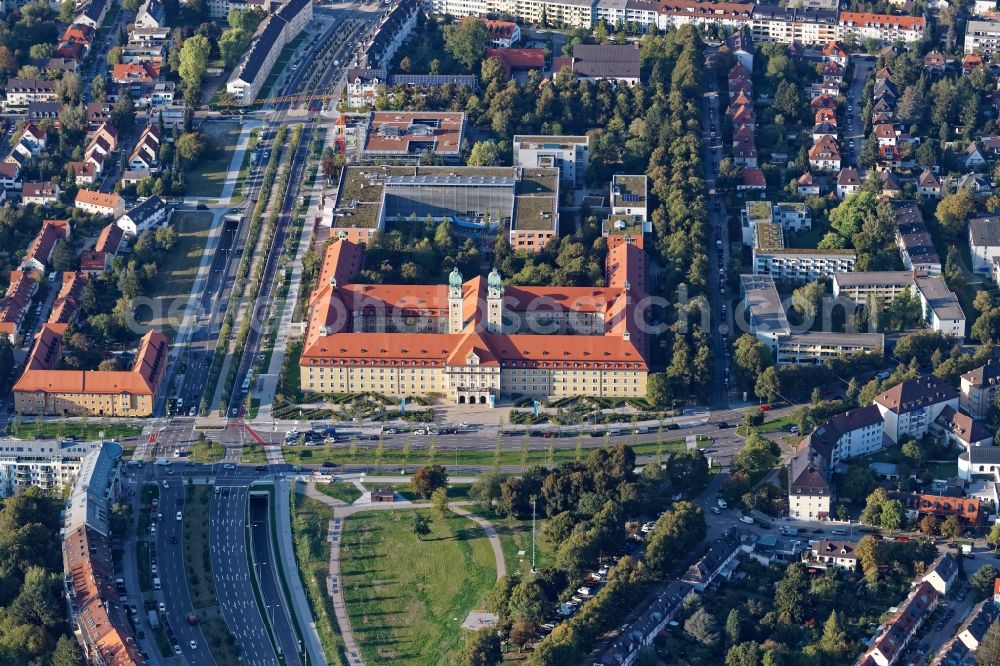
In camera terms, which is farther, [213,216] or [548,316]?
[213,216]

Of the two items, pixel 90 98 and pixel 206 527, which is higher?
pixel 90 98

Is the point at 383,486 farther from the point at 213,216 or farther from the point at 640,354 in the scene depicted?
the point at 213,216

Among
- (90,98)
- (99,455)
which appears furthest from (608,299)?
(90,98)

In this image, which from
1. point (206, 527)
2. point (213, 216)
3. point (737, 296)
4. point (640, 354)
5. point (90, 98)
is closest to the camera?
point (206, 527)

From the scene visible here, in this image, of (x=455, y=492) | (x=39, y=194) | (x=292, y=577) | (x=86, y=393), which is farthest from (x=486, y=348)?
(x=39, y=194)

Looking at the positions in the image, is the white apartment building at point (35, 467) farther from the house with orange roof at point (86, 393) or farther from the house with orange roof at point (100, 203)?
the house with orange roof at point (100, 203)

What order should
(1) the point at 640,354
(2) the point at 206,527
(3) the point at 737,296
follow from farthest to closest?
1. (3) the point at 737,296
2. (1) the point at 640,354
3. (2) the point at 206,527
